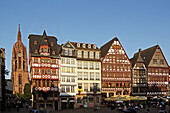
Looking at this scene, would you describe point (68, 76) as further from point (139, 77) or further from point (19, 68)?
point (19, 68)

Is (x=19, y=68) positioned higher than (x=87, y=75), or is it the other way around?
(x=19, y=68)

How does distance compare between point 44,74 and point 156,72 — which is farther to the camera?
point 156,72

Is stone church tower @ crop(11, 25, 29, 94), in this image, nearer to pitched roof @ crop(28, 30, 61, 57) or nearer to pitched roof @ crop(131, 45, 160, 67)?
pitched roof @ crop(28, 30, 61, 57)

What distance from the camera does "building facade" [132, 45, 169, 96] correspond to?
6297cm

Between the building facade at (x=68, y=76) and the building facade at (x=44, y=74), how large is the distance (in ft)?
4.30

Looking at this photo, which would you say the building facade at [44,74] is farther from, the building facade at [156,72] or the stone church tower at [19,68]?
the stone church tower at [19,68]

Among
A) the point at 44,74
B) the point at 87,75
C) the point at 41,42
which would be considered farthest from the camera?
the point at 87,75

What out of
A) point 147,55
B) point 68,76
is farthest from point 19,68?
point 68,76

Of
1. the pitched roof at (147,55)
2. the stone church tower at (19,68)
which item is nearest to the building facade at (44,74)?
the pitched roof at (147,55)

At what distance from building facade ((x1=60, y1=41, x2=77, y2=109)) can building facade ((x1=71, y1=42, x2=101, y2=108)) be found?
46.4 inches

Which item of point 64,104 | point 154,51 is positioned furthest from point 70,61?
point 154,51

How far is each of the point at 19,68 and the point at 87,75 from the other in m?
84.4

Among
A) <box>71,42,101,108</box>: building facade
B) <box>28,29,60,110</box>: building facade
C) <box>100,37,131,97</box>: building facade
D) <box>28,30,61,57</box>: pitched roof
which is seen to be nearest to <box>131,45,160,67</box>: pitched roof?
<box>100,37,131,97</box>: building facade

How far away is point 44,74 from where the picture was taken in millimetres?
49781
